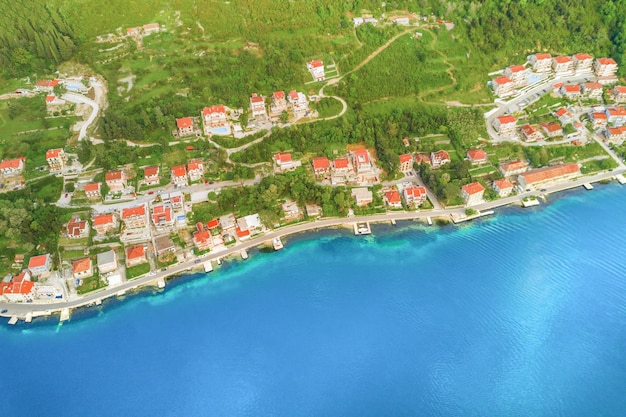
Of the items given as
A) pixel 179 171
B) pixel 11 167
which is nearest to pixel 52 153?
pixel 11 167

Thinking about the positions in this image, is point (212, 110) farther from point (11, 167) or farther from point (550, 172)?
point (550, 172)

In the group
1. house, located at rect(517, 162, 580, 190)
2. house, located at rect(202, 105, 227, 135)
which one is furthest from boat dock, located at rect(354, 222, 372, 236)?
house, located at rect(202, 105, 227, 135)

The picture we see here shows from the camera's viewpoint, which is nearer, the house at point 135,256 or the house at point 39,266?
the house at point 39,266

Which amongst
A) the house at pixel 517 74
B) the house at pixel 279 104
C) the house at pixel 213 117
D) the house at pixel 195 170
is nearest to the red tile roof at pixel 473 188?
the house at pixel 517 74

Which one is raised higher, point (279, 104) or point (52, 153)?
point (279, 104)

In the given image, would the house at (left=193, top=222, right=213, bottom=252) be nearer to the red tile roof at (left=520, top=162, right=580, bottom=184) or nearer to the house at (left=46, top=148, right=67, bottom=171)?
the house at (left=46, top=148, right=67, bottom=171)

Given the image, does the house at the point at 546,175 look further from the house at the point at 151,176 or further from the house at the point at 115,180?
the house at the point at 115,180
